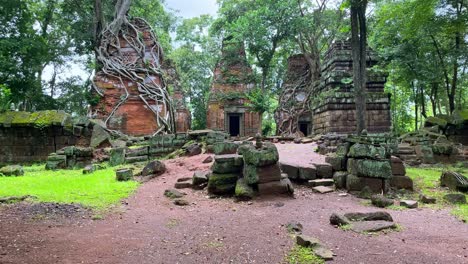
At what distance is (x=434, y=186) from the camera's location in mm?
6828

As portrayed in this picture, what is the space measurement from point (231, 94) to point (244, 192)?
1765 centimetres

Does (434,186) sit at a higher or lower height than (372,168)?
lower

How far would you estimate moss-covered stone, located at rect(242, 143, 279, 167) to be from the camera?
5.94m

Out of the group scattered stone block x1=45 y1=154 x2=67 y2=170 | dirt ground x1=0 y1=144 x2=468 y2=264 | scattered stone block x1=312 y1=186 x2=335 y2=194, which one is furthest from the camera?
scattered stone block x1=45 y1=154 x2=67 y2=170

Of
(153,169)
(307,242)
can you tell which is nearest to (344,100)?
(153,169)

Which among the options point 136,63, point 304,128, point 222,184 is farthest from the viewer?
point 304,128

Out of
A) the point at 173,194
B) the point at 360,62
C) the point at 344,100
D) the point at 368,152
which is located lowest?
the point at 173,194

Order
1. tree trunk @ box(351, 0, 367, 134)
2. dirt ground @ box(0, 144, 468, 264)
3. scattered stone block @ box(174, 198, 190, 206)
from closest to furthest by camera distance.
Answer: dirt ground @ box(0, 144, 468, 264), scattered stone block @ box(174, 198, 190, 206), tree trunk @ box(351, 0, 367, 134)

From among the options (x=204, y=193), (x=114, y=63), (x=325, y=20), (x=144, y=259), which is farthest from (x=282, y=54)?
(x=144, y=259)

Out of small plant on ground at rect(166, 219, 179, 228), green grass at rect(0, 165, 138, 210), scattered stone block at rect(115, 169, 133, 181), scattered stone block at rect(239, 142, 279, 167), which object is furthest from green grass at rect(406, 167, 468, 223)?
scattered stone block at rect(115, 169, 133, 181)

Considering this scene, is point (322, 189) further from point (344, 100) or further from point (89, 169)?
point (344, 100)

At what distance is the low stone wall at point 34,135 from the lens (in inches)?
405

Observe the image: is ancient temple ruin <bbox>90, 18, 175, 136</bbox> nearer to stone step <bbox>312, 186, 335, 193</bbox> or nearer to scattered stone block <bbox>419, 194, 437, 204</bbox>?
stone step <bbox>312, 186, 335, 193</bbox>

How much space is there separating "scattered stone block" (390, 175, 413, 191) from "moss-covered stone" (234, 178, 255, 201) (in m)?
3.14
